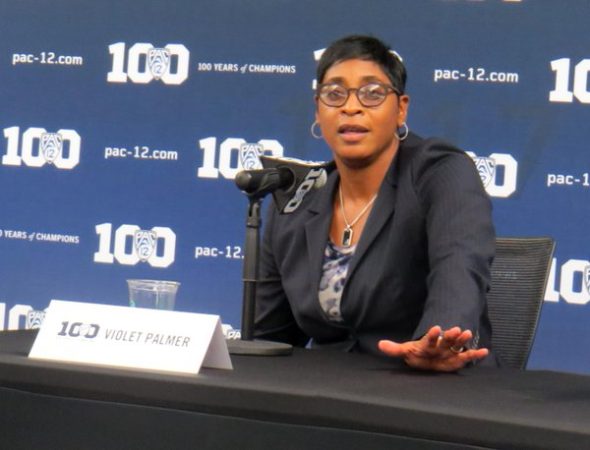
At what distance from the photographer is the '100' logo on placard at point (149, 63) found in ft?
13.3

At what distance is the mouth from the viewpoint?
2332 mm

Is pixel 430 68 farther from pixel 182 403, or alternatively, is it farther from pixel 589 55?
pixel 182 403

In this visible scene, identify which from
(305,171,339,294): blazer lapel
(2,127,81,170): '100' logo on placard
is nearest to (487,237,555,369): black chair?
(305,171,339,294): blazer lapel

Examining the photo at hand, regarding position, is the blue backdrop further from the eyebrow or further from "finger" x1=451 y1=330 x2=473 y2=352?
"finger" x1=451 y1=330 x2=473 y2=352

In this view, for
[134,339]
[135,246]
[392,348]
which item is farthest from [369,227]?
[135,246]

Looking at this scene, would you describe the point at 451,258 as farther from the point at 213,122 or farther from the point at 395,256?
the point at 213,122

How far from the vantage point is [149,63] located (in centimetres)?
411

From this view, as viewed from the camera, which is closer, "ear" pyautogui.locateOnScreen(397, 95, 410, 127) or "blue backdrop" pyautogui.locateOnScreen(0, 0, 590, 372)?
"ear" pyautogui.locateOnScreen(397, 95, 410, 127)

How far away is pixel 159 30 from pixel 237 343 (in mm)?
2322

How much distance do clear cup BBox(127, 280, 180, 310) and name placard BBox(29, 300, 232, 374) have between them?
132 mm

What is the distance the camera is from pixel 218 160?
398cm

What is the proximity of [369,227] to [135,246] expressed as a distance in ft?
6.41

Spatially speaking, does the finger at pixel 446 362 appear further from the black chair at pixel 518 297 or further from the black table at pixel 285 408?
the black chair at pixel 518 297

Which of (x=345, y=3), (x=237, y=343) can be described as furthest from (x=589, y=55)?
(x=237, y=343)
